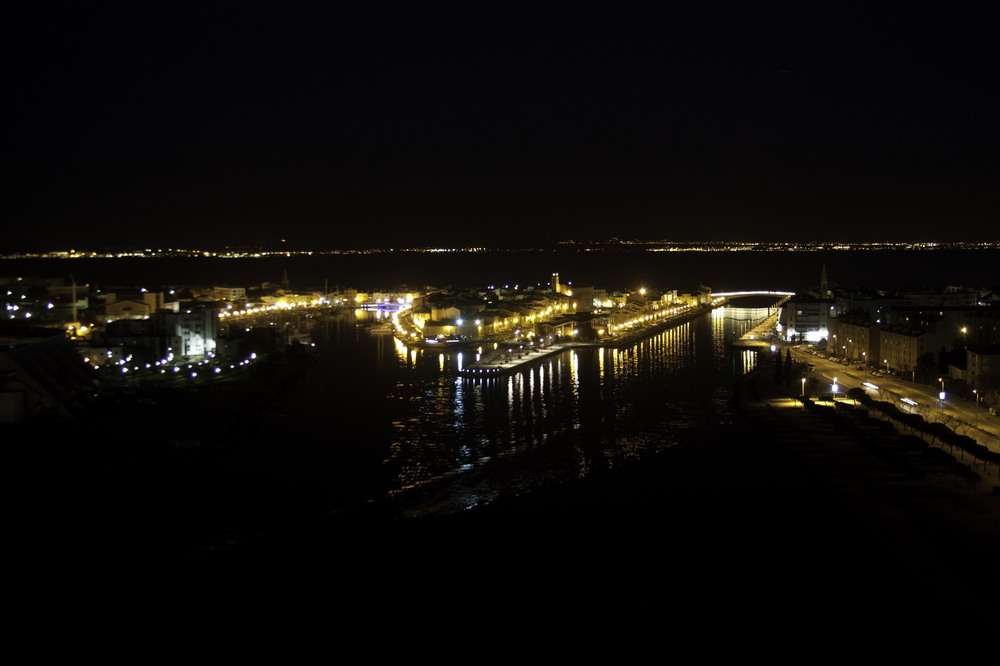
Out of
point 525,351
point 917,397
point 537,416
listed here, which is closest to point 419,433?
point 537,416

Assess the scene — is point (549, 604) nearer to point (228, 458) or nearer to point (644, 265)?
point (228, 458)

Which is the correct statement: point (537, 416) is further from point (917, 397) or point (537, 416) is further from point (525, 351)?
point (525, 351)

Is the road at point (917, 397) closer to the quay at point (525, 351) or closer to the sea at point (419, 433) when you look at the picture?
the sea at point (419, 433)

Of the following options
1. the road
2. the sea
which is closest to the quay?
the sea

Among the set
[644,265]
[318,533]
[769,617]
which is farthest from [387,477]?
[644,265]

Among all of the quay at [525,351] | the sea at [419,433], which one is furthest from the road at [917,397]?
the quay at [525,351]

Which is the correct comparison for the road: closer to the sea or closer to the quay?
the sea

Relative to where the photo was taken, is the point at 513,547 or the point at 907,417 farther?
the point at 907,417

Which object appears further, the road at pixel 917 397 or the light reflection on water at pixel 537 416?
the road at pixel 917 397
